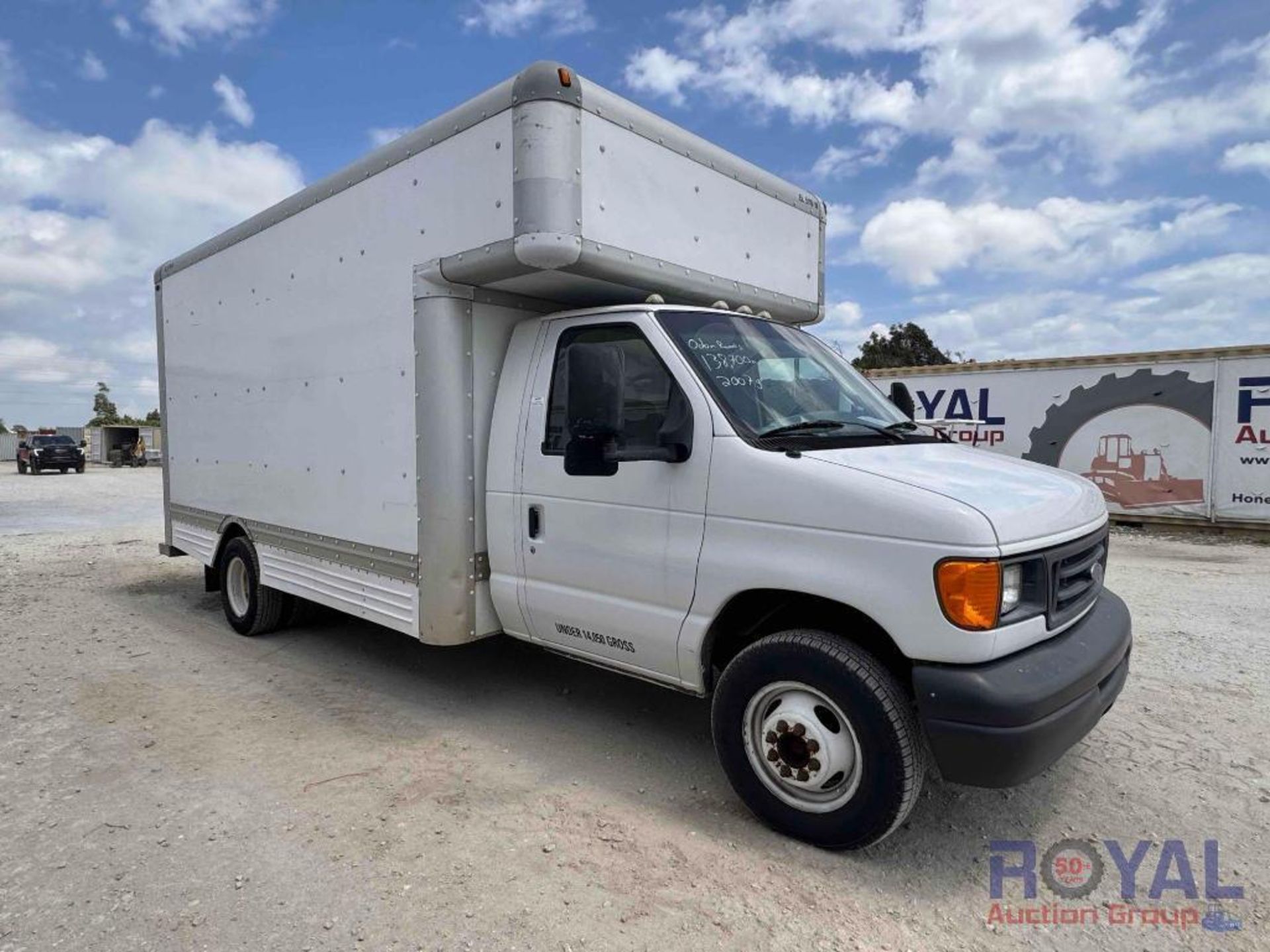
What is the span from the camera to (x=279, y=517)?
5.77 metres

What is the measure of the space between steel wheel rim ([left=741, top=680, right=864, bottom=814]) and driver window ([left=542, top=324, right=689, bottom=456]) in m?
1.24

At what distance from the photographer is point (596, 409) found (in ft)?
11.8

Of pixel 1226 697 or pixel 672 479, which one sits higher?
pixel 672 479

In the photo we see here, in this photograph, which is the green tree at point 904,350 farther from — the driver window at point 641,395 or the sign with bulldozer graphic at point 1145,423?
the driver window at point 641,395

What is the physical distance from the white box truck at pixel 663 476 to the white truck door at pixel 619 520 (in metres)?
0.01

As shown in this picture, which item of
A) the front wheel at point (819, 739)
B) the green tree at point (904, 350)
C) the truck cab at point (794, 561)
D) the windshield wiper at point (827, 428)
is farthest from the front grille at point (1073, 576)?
the green tree at point (904, 350)

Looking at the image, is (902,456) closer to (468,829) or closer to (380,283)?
(468,829)

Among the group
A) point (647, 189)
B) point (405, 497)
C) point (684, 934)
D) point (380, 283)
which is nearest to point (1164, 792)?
point (684, 934)

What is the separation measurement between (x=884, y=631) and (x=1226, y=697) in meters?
3.33

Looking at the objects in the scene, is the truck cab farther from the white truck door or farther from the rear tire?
the rear tire

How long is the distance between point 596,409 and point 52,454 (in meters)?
40.2

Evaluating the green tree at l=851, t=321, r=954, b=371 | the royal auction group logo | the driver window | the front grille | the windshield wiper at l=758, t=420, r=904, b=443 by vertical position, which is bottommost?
the royal auction group logo

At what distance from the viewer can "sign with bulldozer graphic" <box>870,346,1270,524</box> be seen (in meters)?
12.2

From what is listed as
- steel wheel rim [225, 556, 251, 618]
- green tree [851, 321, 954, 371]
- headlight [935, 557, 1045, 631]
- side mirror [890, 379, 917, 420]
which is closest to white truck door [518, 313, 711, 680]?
headlight [935, 557, 1045, 631]
